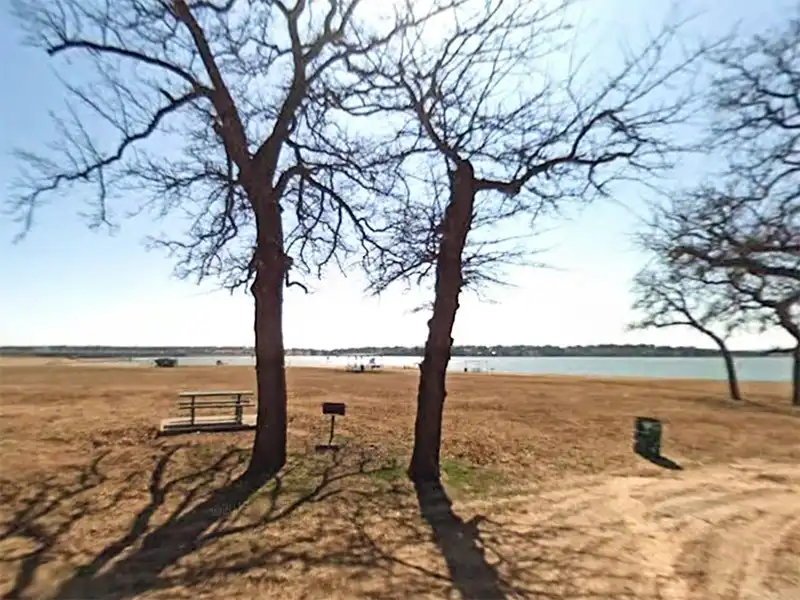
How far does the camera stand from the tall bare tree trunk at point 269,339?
8.74m

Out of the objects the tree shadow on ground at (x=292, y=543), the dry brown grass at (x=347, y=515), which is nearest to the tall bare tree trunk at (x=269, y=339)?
the dry brown grass at (x=347, y=515)

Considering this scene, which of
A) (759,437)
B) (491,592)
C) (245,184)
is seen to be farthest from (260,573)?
(759,437)

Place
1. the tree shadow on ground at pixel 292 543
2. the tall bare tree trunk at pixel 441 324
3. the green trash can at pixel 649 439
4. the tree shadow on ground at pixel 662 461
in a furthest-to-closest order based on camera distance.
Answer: the green trash can at pixel 649 439 < the tree shadow on ground at pixel 662 461 < the tall bare tree trunk at pixel 441 324 < the tree shadow on ground at pixel 292 543

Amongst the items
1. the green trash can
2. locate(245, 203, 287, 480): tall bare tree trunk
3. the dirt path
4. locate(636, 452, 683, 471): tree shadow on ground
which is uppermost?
locate(245, 203, 287, 480): tall bare tree trunk

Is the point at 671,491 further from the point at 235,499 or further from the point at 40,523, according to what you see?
the point at 40,523

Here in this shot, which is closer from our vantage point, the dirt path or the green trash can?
the dirt path

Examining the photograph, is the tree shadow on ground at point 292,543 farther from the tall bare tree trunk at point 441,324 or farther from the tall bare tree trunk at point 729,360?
the tall bare tree trunk at point 729,360

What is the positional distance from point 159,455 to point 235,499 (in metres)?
2.74

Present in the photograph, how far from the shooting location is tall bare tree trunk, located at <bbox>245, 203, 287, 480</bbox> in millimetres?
8742

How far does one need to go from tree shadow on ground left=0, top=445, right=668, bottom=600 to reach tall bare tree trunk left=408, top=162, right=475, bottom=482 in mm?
584

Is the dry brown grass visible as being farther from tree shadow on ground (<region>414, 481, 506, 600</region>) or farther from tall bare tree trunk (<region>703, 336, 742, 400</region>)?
tall bare tree trunk (<region>703, 336, 742, 400</region>)

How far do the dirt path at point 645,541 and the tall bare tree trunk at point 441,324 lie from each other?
1.40m

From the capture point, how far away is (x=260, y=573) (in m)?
5.11

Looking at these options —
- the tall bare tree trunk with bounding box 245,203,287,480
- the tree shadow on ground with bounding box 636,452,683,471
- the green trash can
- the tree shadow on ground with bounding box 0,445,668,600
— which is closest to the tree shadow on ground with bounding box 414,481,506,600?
the tree shadow on ground with bounding box 0,445,668,600
